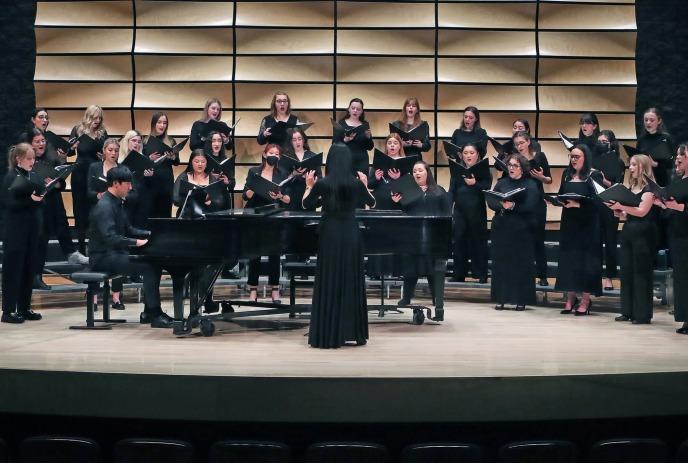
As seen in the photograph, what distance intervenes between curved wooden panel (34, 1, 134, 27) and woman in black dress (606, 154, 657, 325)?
570cm

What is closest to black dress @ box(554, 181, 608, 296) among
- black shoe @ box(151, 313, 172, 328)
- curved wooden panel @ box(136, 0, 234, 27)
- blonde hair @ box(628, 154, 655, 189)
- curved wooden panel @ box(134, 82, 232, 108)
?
blonde hair @ box(628, 154, 655, 189)

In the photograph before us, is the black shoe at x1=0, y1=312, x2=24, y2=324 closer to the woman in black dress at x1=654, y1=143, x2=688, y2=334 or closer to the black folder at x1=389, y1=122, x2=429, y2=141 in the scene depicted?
the black folder at x1=389, y1=122, x2=429, y2=141

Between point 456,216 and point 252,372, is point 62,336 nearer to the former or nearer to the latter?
point 252,372

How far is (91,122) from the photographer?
26.8ft

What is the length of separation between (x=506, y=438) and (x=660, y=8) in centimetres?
655

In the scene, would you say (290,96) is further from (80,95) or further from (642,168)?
(642,168)

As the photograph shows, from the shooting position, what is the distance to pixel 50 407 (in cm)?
474

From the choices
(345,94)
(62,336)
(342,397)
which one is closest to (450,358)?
(342,397)

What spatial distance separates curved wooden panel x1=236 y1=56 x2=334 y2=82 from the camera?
33.1 feet

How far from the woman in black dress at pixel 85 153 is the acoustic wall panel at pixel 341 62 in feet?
5.50

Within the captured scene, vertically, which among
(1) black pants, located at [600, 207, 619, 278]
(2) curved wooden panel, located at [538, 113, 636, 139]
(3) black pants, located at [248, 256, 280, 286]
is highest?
(2) curved wooden panel, located at [538, 113, 636, 139]

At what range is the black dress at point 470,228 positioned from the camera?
8336mm

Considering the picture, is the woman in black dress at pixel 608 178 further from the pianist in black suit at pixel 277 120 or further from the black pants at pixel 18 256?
the black pants at pixel 18 256

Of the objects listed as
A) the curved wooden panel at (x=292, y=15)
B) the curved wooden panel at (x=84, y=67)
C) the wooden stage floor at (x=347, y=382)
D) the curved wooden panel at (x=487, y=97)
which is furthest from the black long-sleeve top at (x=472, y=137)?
the curved wooden panel at (x=84, y=67)
